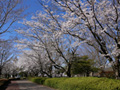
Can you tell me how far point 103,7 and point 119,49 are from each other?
2.43 meters

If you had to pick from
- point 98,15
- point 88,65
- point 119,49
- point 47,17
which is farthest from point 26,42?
point 88,65

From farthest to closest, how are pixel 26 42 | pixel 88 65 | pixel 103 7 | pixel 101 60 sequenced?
pixel 88 65, pixel 101 60, pixel 26 42, pixel 103 7

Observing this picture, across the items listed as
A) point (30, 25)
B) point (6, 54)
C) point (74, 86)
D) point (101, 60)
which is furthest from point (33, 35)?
point (6, 54)

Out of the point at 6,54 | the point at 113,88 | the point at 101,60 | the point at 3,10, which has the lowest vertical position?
the point at 113,88

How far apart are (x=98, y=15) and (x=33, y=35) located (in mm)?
6856

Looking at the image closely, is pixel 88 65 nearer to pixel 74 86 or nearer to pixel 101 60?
pixel 101 60

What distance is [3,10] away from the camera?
7.94 meters

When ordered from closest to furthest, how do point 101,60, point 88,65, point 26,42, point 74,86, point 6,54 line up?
point 74,86, point 26,42, point 101,60, point 88,65, point 6,54

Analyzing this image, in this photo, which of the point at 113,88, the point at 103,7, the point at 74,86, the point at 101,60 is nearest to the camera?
the point at 113,88

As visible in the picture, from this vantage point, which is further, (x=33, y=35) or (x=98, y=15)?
(x=33, y=35)

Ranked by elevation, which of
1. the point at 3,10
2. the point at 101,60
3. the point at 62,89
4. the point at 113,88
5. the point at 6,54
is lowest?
the point at 62,89

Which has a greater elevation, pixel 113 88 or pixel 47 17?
pixel 47 17

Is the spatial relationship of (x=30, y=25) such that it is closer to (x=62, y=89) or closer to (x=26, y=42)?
(x=26, y=42)

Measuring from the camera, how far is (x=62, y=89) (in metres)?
9.59
